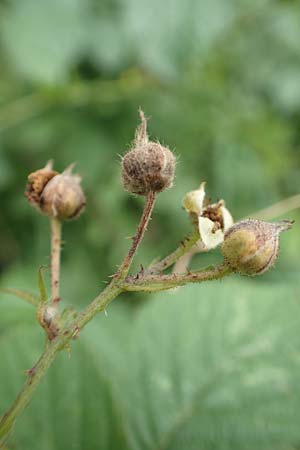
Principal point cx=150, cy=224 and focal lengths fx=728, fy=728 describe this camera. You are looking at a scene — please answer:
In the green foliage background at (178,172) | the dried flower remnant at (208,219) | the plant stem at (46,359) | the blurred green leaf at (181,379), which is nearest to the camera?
the plant stem at (46,359)

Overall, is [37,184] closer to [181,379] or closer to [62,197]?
[62,197]

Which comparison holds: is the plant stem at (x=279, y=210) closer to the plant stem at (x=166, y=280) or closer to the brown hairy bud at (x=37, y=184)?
the brown hairy bud at (x=37, y=184)

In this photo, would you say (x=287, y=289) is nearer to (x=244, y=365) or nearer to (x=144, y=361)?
(x=244, y=365)

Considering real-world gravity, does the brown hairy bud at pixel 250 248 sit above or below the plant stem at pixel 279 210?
below

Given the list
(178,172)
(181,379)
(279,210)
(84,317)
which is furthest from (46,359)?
(178,172)

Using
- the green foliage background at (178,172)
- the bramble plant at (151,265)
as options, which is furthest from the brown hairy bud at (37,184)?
the green foliage background at (178,172)

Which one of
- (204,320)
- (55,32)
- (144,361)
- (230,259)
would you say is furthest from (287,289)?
(55,32)
